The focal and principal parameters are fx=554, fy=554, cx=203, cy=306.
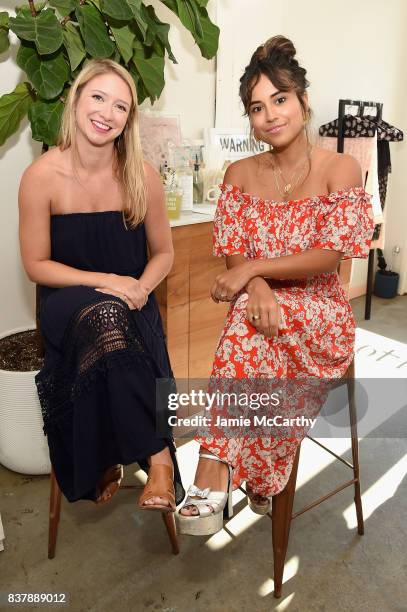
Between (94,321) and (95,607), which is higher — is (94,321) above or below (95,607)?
above

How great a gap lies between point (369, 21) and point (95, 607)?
367 centimetres

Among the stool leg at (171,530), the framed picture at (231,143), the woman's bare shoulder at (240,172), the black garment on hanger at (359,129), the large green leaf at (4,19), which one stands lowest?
the stool leg at (171,530)

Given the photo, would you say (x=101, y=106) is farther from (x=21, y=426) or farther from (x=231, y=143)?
(x=231, y=143)

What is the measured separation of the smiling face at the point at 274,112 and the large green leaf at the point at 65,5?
2.14 feet

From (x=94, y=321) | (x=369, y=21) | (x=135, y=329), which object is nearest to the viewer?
(x=94, y=321)

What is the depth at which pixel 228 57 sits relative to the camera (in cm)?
280

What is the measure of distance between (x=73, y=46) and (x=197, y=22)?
508mm

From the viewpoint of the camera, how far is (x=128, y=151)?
164 cm

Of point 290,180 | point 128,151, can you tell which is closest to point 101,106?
point 128,151

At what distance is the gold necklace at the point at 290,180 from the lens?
1559mm

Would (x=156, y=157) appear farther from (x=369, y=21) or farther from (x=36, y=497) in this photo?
(x=369, y=21)

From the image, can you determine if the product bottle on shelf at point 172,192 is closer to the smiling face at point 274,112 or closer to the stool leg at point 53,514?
the smiling face at point 274,112

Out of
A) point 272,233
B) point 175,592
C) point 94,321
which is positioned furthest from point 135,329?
point 175,592

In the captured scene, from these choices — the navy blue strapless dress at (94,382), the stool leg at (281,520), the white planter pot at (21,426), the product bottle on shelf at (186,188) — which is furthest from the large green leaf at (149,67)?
the stool leg at (281,520)
